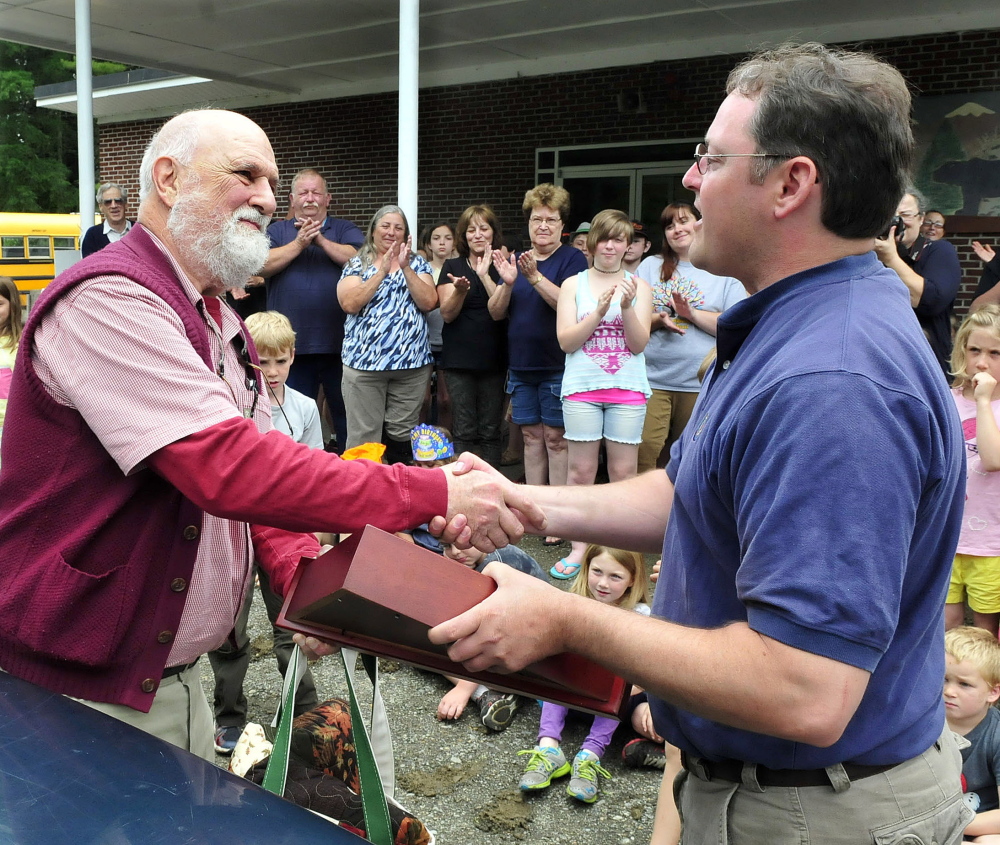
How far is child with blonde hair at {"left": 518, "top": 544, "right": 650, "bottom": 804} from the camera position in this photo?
348 centimetres

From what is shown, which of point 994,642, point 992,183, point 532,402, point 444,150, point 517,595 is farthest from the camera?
point 444,150

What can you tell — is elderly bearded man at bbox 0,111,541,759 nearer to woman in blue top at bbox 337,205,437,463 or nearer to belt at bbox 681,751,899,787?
belt at bbox 681,751,899,787

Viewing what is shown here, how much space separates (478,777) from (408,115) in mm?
5173

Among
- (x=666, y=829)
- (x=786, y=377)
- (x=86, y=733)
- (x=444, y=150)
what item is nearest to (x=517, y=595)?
(x=786, y=377)

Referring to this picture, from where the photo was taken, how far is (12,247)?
18.5 metres

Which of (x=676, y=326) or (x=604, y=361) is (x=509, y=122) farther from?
(x=604, y=361)

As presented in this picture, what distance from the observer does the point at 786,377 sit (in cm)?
126

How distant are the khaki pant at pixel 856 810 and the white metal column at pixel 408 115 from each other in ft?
18.8

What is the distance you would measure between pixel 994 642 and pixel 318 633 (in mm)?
2641

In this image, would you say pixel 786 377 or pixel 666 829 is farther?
pixel 666 829

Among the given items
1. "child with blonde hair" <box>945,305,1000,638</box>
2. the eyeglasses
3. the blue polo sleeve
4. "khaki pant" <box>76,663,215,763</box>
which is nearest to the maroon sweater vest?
"khaki pant" <box>76,663,215,763</box>

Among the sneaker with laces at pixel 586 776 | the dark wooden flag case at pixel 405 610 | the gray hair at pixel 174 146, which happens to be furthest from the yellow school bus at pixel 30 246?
the dark wooden flag case at pixel 405 610

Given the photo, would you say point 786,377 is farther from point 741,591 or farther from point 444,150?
point 444,150

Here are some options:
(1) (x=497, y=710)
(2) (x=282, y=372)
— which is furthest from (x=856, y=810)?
(2) (x=282, y=372)
